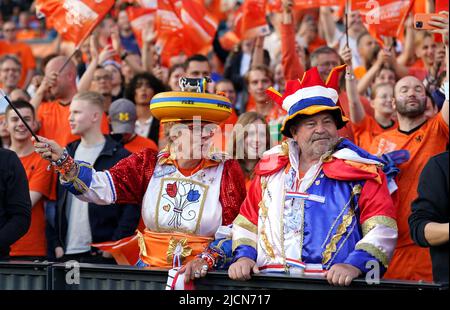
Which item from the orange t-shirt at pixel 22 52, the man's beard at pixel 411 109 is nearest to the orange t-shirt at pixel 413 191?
the man's beard at pixel 411 109

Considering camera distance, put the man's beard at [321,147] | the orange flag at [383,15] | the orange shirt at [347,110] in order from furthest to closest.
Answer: the orange flag at [383,15]
the orange shirt at [347,110]
the man's beard at [321,147]

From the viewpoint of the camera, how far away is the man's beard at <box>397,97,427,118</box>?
292 inches

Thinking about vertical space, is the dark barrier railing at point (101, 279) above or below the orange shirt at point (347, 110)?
below

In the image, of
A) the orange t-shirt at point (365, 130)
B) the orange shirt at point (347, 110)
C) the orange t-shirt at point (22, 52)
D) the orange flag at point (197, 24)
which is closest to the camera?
the orange shirt at point (347, 110)

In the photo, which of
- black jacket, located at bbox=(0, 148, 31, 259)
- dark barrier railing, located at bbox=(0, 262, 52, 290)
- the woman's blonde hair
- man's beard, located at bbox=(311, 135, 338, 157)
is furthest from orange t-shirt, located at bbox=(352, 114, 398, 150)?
dark barrier railing, located at bbox=(0, 262, 52, 290)

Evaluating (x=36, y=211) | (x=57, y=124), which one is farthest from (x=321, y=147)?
(x=57, y=124)

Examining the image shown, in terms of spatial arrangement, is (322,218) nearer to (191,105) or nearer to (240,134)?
(191,105)

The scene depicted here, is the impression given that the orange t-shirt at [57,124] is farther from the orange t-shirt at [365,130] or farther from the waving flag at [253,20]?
the orange t-shirt at [365,130]

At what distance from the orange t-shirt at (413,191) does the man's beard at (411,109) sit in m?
0.12

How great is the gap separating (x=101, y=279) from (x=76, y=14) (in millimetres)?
4441

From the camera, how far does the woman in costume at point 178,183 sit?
21.1 feet

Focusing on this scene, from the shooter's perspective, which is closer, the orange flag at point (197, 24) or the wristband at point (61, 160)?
the wristband at point (61, 160)

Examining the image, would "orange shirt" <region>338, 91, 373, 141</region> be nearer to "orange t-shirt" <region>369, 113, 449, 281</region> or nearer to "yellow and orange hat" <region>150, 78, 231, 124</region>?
"orange t-shirt" <region>369, 113, 449, 281</region>

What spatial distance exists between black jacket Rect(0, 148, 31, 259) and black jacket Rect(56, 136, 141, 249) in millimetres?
1328
